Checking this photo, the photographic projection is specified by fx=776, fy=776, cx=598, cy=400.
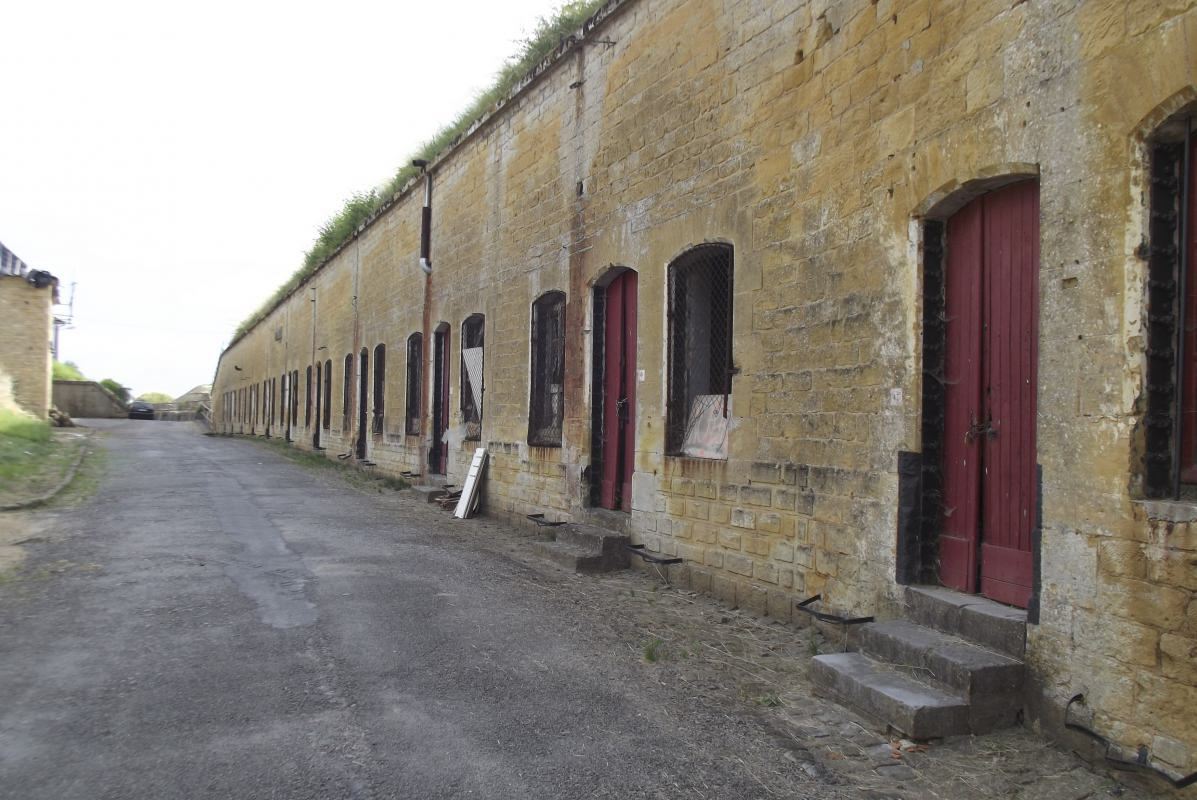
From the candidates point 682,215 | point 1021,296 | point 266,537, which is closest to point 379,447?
point 266,537

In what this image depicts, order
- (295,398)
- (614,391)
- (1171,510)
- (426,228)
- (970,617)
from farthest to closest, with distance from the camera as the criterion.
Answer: (295,398) → (426,228) → (614,391) → (970,617) → (1171,510)

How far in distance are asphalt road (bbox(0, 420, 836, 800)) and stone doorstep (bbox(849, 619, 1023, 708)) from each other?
93cm

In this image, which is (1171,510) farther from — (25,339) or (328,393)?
(25,339)

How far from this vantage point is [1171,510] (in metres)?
3.27

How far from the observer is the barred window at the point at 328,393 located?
22.6 metres

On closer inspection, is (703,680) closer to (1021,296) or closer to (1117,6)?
(1021,296)

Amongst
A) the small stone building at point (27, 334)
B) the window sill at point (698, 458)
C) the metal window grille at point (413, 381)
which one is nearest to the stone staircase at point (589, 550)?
the window sill at point (698, 458)

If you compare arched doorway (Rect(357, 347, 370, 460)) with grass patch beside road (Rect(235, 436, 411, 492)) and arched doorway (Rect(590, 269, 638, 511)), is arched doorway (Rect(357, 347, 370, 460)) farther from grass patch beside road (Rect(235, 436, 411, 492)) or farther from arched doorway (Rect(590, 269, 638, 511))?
arched doorway (Rect(590, 269, 638, 511))

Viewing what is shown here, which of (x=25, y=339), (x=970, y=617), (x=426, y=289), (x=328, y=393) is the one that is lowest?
(x=970, y=617)

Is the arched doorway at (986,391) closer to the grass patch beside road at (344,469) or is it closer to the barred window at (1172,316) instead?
the barred window at (1172,316)

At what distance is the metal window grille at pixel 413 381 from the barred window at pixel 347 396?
17.2ft

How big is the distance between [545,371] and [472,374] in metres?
2.44

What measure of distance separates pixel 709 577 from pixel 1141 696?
3639 mm

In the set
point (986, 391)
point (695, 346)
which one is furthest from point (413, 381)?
point (986, 391)
